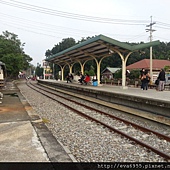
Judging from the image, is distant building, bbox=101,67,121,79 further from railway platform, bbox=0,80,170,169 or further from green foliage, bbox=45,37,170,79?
railway platform, bbox=0,80,170,169

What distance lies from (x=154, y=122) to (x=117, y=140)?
2497mm

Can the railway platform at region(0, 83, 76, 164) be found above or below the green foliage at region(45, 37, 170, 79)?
below

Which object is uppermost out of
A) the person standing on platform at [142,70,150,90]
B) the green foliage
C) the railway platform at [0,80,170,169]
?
the green foliage

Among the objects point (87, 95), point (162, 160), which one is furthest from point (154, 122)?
point (87, 95)

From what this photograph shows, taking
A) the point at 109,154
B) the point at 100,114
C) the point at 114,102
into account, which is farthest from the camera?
the point at 114,102

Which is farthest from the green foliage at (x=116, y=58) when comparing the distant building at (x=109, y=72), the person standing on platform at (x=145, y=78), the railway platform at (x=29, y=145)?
the railway platform at (x=29, y=145)

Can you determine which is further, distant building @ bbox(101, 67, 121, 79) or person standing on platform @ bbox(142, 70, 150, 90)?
distant building @ bbox(101, 67, 121, 79)

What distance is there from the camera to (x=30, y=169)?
334 centimetres

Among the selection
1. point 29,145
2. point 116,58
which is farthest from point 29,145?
point 116,58

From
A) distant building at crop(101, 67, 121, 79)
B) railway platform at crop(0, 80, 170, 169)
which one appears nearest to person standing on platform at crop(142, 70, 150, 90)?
railway platform at crop(0, 80, 170, 169)

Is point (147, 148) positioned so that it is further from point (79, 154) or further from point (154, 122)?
point (154, 122)

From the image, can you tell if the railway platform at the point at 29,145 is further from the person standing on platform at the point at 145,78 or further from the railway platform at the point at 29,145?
the person standing on platform at the point at 145,78

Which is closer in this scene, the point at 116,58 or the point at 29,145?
the point at 29,145

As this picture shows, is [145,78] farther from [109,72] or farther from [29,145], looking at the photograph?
[109,72]
